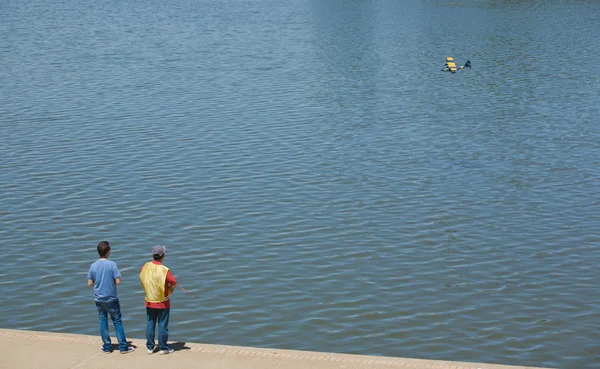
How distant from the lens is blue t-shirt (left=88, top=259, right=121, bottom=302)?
12.8 m

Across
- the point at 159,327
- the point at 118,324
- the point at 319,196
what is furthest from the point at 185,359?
the point at 319,196

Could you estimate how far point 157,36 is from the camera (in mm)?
59969

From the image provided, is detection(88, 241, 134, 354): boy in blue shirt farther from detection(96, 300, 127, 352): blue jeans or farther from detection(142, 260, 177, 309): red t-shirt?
detection(142, 260, 177, 309): red t-shirt

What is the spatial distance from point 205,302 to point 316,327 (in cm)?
242

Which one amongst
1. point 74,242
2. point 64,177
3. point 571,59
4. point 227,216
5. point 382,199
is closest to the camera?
point 74,242

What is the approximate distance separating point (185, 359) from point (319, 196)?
11754mm

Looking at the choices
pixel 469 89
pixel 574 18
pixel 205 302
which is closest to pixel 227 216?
pixel 205 302

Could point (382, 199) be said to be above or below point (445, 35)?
below

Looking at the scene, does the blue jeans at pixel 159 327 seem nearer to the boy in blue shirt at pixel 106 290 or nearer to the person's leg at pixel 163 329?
the person's leg at pixel 163 329

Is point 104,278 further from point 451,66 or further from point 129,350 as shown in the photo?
point 451,66

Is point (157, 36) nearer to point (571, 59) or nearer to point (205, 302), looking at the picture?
point (571, 59)

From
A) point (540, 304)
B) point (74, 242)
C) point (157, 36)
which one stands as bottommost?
point (540, 304)

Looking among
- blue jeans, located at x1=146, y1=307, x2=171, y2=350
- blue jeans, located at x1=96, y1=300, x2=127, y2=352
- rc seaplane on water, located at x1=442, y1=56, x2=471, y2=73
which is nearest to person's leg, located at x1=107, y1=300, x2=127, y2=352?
blue jeans, located at x1=96, y1=300, x2=127, y2=352

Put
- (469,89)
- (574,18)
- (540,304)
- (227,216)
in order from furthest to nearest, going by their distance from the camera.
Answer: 1. (574,18)
2. (469,89)
3. (227,216)
4. (540,304)
